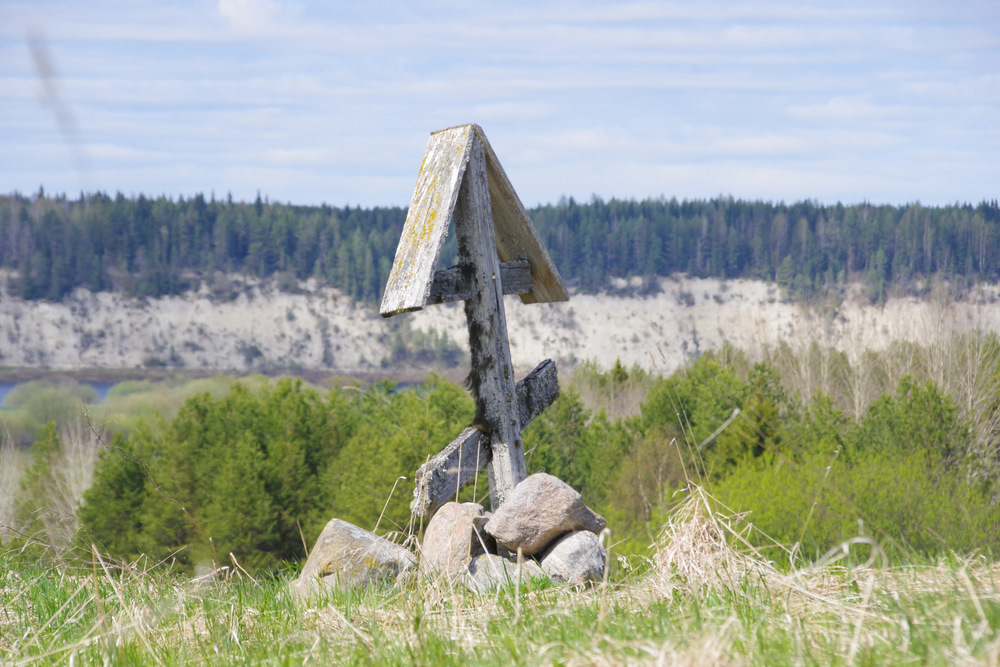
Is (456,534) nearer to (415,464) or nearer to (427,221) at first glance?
(427,221)

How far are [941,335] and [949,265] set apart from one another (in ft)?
264

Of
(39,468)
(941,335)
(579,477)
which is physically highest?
(941,335)

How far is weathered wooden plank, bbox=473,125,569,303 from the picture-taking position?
5.00 meters

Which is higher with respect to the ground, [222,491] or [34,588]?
[34,588]

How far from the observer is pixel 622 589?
10.9ft

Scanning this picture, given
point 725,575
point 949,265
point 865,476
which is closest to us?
point 725,575

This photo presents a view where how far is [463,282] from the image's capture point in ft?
15.6

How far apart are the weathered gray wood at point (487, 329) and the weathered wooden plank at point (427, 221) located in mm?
126

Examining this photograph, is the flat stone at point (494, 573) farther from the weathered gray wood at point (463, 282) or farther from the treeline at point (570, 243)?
the treeline at point (570, 243)

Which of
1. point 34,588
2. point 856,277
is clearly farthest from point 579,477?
point 856,277

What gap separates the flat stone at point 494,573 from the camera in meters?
3.58

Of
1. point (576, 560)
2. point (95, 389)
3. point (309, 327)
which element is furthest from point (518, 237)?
point (309, 327)

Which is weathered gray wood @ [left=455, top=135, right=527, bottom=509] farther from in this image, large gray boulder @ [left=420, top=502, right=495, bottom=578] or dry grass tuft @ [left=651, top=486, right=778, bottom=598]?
dry grass tuft @ [left=651, top=486, right=778, bottom=598]

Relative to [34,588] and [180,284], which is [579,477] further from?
[180,284]
